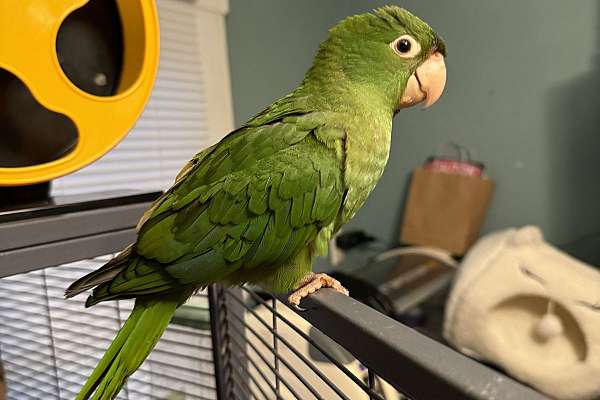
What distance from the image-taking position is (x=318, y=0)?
1552 mm

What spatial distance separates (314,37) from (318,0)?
0.43ft

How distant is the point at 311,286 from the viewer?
394mm

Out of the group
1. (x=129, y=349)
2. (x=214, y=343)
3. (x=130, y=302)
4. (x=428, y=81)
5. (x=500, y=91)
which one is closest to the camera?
(x=129, y=349)

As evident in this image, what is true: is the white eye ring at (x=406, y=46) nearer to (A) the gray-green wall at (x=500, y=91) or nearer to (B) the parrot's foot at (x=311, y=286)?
(B) the parrot's foot at (x=311, y=286)

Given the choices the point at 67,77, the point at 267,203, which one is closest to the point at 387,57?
the point at 267,203

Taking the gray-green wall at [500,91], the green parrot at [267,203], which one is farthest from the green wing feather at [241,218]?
the gray-green wall at [500,91]

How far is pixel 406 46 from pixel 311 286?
0.88ft

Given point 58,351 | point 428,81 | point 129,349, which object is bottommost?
point 58,351

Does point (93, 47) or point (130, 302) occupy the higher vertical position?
point (93, 47)

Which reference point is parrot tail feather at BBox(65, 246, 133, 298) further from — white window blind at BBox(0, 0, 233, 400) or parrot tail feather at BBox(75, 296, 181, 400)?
white window blind at BBox(0, 0, 233, 400)

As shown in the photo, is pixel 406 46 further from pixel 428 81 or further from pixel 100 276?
pixel 100 276

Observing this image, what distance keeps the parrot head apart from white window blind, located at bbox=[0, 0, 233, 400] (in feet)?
1.36

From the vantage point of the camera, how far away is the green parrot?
0.37 metres

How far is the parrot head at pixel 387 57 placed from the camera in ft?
1.46
